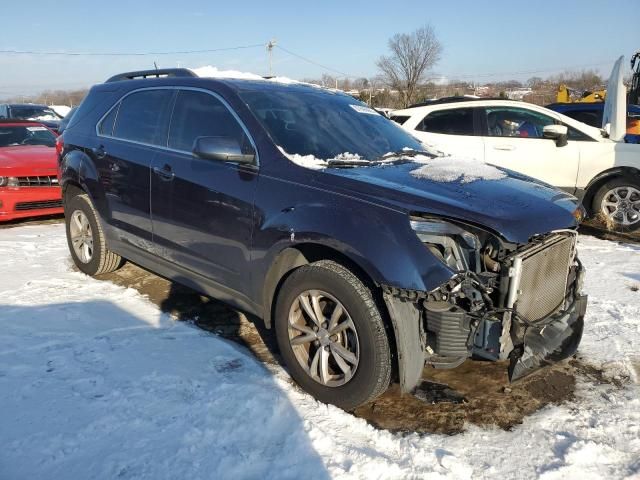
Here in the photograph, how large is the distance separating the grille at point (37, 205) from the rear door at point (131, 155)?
3.21 meters

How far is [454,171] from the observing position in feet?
10.4

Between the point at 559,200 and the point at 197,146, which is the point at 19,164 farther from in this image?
the point at 559,200

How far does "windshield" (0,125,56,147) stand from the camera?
27.9 ft

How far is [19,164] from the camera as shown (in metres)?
7.12

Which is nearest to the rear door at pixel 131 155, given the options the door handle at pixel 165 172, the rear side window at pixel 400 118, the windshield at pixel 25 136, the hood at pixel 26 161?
the door handle at pixel 165 172

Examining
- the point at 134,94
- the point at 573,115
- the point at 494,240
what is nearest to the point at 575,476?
the point at 494,240

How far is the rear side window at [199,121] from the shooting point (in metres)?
3.44

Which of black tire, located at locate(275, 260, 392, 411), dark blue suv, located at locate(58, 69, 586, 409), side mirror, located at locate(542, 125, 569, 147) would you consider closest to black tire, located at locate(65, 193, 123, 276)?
dark blue suv, located at locate(58, 69, 586, 409)

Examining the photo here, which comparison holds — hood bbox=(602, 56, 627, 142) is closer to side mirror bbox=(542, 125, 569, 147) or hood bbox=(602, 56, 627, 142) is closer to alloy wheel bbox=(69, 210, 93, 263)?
side mirror bbox=(542, 125, 569, 147)

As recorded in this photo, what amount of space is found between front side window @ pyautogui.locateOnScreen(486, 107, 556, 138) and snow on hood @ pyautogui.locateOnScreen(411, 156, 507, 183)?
4.12 metres

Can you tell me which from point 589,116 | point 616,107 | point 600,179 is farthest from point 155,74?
point 589,116

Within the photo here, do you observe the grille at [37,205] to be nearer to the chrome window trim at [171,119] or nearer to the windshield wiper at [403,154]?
the chrome window trim at [171,119]

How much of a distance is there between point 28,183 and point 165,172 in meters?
4.49

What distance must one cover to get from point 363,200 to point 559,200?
125 centimetres
